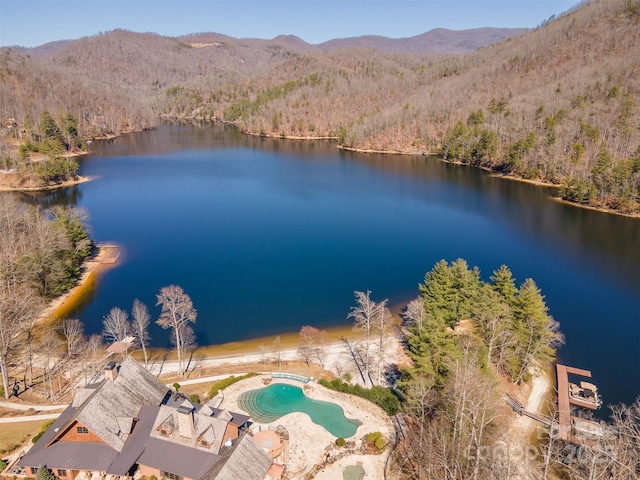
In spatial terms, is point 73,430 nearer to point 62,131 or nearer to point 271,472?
point 271,472

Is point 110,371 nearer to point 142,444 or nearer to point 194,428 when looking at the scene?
point 142,444

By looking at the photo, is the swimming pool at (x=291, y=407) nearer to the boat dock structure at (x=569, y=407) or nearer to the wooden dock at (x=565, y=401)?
the boat dock structure at (x=569, y=407)

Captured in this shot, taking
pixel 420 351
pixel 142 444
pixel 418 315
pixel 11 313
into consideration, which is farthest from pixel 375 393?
pixel 11 313

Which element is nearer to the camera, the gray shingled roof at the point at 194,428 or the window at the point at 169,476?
the window at the point at 169,476

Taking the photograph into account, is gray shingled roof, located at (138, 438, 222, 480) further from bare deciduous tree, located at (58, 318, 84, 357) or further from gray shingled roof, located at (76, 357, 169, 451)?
bare deciduous tree, located at (58, 318, 84, 357)

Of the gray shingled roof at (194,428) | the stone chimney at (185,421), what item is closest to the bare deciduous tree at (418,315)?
the gray shingled roof at (194,428)

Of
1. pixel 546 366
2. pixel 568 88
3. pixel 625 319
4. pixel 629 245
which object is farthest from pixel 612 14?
pixel 546 366

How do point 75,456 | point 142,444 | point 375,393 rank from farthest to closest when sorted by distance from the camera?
point 375,393 < point 142,444 < point 75,456
